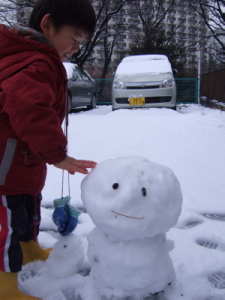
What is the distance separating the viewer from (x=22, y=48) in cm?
124

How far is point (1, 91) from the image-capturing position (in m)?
1.17

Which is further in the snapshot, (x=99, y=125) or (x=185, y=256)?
(x=99, y=125)

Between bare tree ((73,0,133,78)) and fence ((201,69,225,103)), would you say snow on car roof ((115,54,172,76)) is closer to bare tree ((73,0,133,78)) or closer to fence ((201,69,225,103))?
fence ((201,69,225,103))

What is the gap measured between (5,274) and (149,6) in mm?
22020

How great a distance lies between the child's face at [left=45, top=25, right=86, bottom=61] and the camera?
1.32m

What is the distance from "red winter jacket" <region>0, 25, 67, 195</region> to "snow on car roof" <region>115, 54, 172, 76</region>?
6.39 metres

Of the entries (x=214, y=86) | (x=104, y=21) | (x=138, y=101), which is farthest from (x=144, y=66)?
(x=104, y=21)

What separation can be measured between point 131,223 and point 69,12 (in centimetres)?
86

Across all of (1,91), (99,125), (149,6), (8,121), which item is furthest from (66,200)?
(149,6)

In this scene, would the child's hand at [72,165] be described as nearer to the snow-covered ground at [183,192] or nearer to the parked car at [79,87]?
the snow-covered ground at [183,192]

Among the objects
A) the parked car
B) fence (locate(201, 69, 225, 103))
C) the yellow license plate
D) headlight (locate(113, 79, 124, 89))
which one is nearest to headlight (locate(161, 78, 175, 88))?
the yellow license plate

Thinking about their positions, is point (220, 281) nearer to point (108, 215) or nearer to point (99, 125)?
point (108, 215)

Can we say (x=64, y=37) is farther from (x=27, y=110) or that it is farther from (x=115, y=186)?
(x=115, y=186)

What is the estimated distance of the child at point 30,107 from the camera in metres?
1.11
